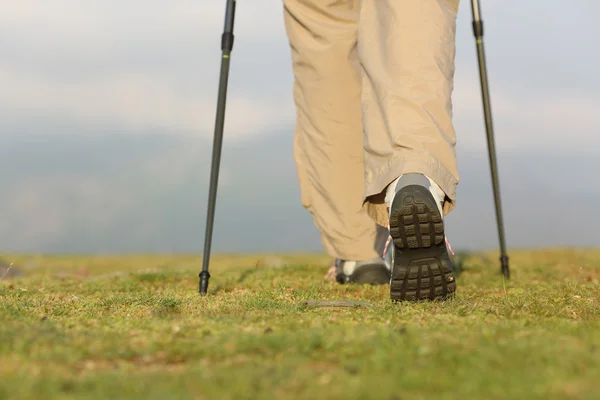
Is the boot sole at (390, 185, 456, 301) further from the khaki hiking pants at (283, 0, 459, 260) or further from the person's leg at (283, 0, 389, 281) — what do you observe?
the person's leg at (283, 0, 389, 281)

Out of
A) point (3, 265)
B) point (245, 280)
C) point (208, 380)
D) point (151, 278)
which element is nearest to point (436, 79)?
point (208, 380)

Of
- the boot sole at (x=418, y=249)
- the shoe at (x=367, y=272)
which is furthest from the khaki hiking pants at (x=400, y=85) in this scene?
the shoe at (x=367, y=272)

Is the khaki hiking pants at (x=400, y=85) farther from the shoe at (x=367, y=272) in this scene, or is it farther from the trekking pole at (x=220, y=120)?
the shoe at (x=367, y=272)

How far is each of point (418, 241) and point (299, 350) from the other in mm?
1176

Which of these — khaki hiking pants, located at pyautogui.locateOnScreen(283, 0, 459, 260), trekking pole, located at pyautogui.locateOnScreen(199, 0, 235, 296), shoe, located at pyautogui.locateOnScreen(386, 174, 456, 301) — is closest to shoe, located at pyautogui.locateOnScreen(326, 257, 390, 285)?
trekking pole, located at pyautogui.locateOnScreen(199, 0, 235, 296)

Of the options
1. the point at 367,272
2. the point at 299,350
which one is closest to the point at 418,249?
the point at 299,350

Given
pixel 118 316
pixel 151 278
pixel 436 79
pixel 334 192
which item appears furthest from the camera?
pixel 151 278

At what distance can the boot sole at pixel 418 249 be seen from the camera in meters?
2.88

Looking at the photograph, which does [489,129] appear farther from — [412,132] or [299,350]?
[299,350]

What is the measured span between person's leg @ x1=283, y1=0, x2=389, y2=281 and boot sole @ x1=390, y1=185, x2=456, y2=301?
1388mm

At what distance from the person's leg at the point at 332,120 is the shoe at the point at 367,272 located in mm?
45

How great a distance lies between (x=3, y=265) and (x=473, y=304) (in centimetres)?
850

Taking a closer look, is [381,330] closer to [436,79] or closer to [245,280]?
[436,79]

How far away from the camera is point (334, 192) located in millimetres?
4465
